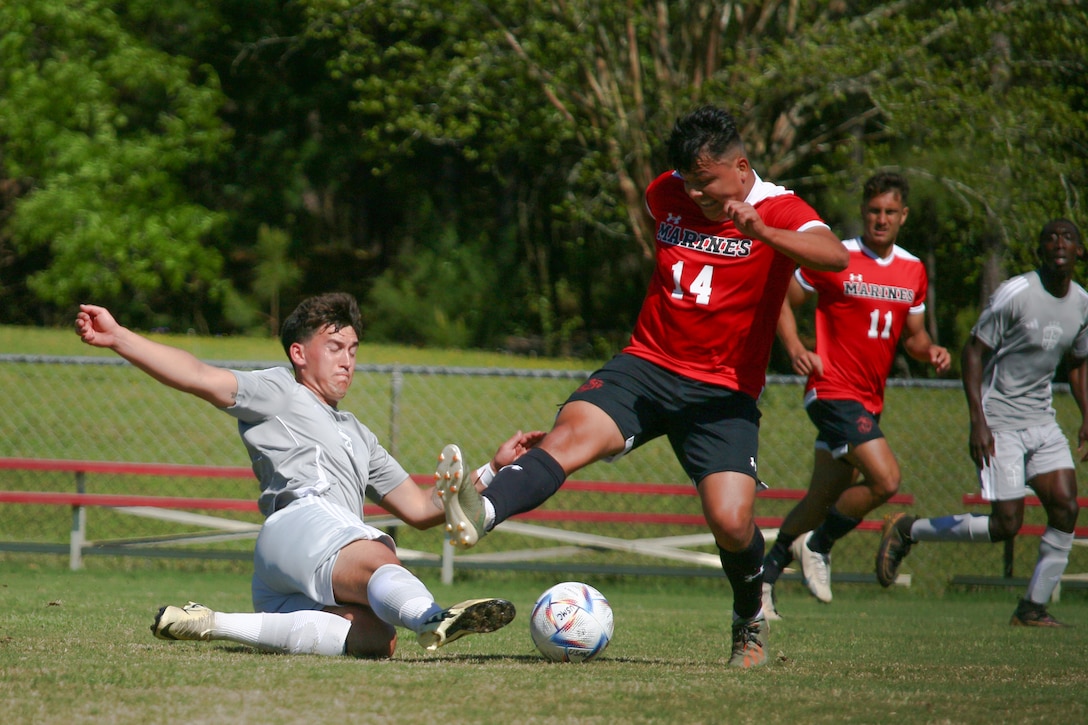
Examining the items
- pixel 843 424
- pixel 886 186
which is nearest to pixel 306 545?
pixel 843 424

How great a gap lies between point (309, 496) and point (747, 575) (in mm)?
1707

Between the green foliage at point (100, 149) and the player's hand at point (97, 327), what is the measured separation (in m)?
19.7

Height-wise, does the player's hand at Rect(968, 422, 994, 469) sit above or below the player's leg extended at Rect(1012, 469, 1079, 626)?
above

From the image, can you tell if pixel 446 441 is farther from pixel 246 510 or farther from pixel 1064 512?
pixel 1064 512

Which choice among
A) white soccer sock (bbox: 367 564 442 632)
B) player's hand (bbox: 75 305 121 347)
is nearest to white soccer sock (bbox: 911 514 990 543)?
white soccer sock (bbox: 367 564 442 632)

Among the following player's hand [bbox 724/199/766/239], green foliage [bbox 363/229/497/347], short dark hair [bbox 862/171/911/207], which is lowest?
green foliage [bbox 363/229/497/347]

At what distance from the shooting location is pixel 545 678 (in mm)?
3789

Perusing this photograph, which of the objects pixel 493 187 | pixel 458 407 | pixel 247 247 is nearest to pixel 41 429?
pixel 458 407

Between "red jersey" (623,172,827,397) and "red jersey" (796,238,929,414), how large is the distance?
2343mm

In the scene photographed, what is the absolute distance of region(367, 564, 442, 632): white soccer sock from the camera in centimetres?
386

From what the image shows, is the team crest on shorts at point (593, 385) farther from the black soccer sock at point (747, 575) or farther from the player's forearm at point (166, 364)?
the player's forearm at point (166, 364)

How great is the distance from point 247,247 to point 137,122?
11.2ft

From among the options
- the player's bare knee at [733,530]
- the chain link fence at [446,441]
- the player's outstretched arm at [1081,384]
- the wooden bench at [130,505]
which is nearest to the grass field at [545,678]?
the player's bare knee at [733,530]

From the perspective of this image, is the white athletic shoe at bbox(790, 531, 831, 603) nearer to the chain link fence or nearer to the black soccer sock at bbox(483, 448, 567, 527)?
the chain link fence
